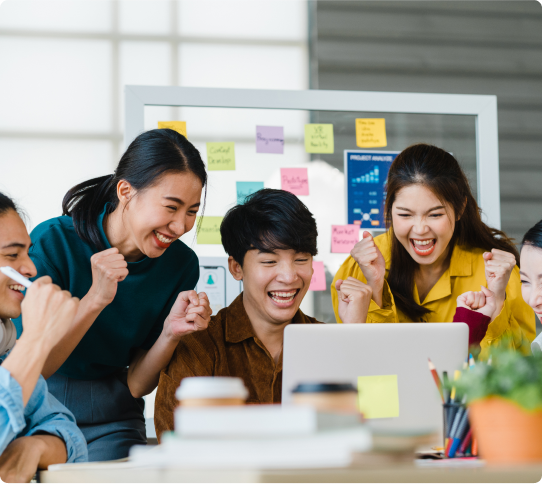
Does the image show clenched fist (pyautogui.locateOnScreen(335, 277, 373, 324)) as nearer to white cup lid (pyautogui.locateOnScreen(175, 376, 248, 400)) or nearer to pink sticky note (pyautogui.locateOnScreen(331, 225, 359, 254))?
pink sticky note (pyautogui.locateOnScreen(331, 225, 359, 254))

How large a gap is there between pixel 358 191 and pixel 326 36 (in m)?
1.20

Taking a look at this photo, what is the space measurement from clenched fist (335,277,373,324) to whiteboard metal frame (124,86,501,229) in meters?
0.94

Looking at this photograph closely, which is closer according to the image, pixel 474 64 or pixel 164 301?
pixel 164 301

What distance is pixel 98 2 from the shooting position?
3266 mm

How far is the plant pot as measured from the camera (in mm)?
747

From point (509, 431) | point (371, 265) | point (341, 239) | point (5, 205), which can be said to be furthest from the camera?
point (341, 239)

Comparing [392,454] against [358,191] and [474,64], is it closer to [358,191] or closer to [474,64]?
[358,191]

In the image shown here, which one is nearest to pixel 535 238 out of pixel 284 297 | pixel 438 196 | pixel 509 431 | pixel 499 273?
pixel 499 273

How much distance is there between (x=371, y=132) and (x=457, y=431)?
1.73 m

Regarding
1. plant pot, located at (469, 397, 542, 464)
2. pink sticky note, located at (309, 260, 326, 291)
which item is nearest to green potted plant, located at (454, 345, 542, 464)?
plant pot, located at (469, 397, 542, 464)

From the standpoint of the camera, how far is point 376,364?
1093 millimetres

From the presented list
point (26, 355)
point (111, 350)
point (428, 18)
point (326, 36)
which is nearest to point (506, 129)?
point (428, 18)

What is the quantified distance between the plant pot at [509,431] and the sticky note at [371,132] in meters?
1.79

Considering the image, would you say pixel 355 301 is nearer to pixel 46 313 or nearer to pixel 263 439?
pixel 46 313
